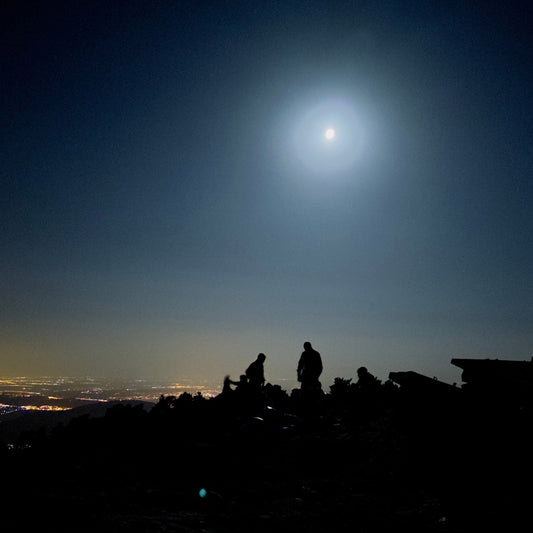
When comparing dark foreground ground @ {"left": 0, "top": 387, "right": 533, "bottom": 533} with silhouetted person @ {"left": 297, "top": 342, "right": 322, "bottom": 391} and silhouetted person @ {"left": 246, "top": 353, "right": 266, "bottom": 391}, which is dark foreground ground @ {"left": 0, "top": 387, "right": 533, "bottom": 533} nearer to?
silhouetted person @ {"left": 297, "top": 342, "right": 322, "bottom": 391}

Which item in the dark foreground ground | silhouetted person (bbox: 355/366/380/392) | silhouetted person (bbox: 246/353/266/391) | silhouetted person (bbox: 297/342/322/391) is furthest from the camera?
silhouetted person (bbox: 355/366/380/392)

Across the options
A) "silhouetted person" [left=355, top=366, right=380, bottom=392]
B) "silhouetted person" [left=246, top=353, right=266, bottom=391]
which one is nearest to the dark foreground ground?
"silhouetted person" [left=246, top=353, right=266, bottom=391]

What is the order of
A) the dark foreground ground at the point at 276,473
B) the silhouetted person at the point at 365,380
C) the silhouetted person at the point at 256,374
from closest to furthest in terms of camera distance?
the dark foreground ground at the point at 276,473
the silhouetted person at the point at 256,374
the silhouetted person at the point at 365,380

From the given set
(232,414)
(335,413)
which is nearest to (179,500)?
(232,414)

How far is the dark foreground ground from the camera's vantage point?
4020 mm

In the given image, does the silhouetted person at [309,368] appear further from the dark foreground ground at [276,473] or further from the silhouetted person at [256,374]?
the dark foreground ground at [276,473]

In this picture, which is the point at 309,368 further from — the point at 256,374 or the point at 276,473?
the point at 276,473

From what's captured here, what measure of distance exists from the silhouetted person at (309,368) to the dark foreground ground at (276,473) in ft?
8.28

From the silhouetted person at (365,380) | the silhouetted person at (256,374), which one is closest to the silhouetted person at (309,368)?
the silhouetted person at (256,374)

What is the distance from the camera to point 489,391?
15.5 ft

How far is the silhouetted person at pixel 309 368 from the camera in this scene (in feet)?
39.4

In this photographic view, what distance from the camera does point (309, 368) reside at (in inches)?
477

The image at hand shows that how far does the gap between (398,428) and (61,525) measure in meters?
6.58

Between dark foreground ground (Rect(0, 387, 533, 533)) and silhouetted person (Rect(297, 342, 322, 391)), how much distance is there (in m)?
2.52
